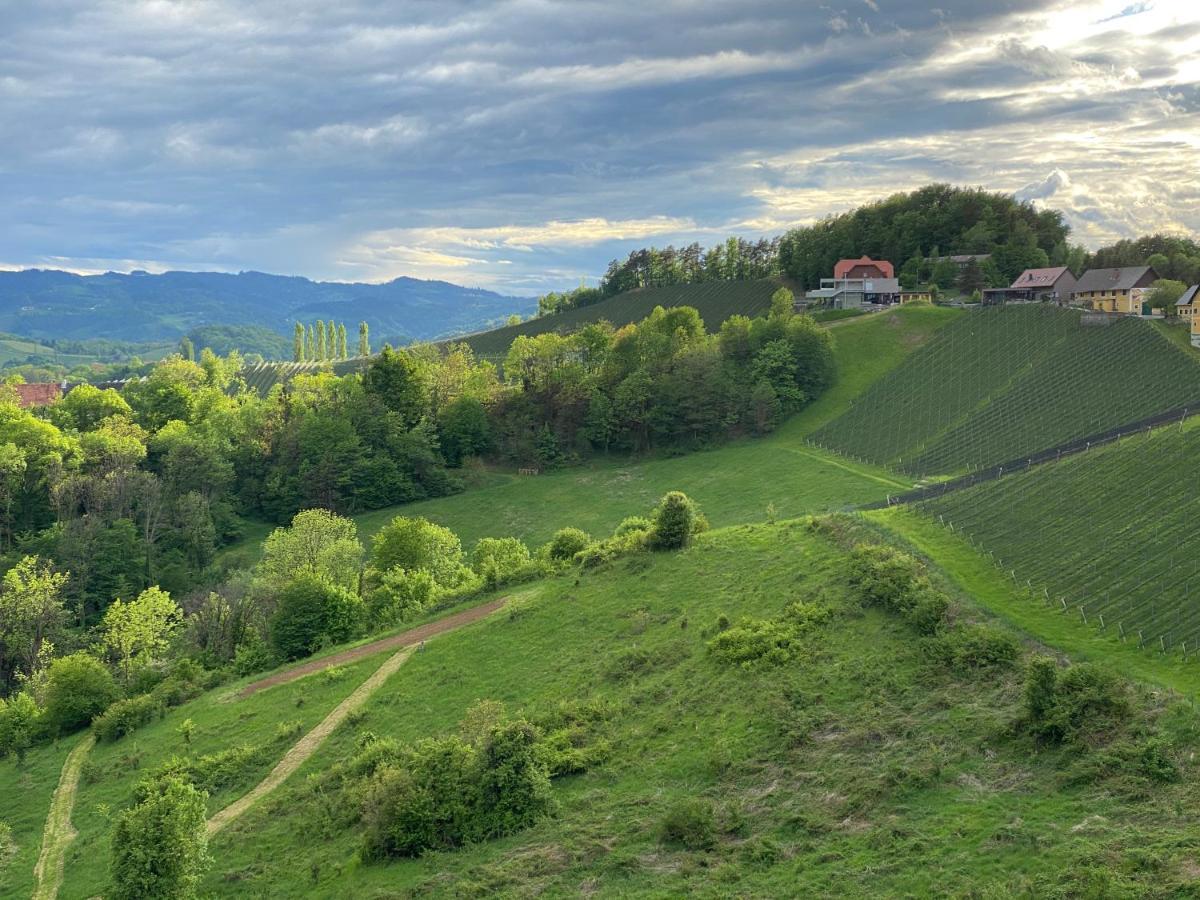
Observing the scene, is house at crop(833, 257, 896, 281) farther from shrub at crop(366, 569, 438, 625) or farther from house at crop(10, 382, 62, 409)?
house at crop(10, 382, 62, 409)

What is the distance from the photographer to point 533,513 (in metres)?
91.9

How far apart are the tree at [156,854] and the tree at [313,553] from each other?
34.9 m

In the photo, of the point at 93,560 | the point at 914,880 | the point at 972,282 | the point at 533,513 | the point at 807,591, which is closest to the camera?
the point at 914,880

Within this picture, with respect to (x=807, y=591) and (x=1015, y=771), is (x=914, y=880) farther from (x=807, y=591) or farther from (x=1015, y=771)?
(x=807, y=591)

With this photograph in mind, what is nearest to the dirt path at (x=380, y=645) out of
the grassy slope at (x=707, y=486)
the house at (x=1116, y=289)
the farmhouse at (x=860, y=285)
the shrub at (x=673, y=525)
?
the shrub at (x=673, y=525)

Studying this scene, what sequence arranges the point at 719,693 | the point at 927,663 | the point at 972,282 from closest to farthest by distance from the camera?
the point at 927,663 → the point at 719,693 → the point at 972,282

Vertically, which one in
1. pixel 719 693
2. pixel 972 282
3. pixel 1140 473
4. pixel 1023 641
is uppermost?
pixel 972 282

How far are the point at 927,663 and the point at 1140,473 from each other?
66.8 feet

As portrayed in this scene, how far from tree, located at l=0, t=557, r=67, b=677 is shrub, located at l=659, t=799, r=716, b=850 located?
56.2 meters

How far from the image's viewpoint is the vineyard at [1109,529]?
109 feet

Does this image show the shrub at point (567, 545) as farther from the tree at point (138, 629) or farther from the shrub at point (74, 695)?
the shrub at point (74, 695)

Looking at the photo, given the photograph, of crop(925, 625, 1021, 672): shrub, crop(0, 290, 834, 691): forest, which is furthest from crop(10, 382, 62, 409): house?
crop(925, 625, 1021, 672): shrub

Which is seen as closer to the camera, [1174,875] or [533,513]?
[1174,875]

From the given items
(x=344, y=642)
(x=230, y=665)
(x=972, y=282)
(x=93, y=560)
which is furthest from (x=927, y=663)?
(x=972, y=282)
